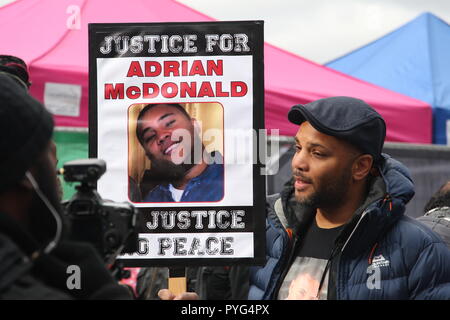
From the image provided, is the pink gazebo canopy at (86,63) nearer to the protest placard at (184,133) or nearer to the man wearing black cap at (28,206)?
the protest placard at (184,133)

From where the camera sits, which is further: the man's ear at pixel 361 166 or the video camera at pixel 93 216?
the man's ear at pixel 361 166

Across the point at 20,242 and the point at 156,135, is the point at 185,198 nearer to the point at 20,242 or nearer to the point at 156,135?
the point at 156,135

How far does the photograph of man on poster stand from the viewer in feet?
10.9

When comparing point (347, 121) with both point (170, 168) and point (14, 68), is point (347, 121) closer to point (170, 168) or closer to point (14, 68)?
point (170, 168)

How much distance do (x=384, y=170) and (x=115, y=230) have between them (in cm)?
129

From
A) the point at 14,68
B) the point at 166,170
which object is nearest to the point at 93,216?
the point at 166,170

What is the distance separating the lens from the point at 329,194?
3307 mm

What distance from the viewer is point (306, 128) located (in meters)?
3.33

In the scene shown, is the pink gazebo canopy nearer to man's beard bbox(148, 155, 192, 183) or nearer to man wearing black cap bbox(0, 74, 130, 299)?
man's beard bbox(148, 155, 192, 183)

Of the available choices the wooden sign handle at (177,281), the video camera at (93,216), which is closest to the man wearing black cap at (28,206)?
the video camera at (93,216)

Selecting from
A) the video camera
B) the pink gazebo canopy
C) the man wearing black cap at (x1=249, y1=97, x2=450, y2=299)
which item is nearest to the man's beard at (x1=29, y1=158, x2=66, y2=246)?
the video camera

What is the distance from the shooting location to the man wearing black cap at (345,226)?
10.0ft

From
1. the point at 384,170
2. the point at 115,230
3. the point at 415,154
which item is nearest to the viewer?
the point at 115,230

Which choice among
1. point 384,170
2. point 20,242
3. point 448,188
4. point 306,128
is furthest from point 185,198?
point 448,188
